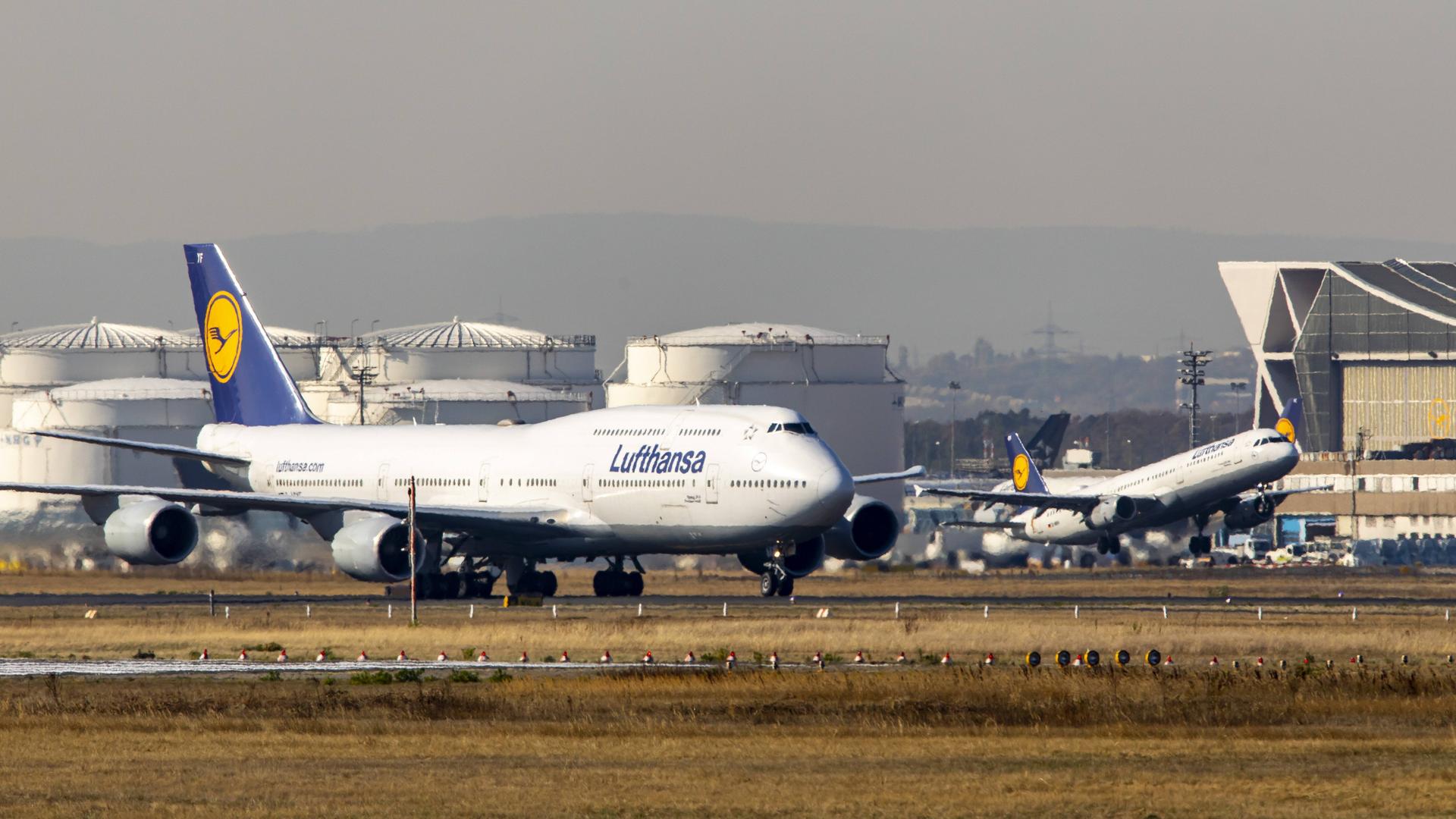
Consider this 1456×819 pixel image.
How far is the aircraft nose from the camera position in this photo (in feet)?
179

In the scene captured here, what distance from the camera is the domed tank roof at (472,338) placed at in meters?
122

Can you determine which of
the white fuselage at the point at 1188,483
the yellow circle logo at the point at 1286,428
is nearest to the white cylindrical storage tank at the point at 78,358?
the white fuselage at the point at 1188,483

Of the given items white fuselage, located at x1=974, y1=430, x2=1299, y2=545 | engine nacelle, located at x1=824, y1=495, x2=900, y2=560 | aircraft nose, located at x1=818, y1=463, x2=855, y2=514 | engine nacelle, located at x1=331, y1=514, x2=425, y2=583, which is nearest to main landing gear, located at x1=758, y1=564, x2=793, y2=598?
engine nacelle, located at x1=824, y1=495, x2=900, y2=560

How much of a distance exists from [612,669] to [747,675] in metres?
3.22

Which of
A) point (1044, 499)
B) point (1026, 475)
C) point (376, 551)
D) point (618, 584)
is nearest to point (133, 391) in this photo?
point (1026, 475)

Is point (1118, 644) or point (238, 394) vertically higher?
point (238, 394)

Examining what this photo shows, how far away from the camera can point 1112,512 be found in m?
85.2

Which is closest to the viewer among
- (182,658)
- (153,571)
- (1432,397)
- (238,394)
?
(182,658)

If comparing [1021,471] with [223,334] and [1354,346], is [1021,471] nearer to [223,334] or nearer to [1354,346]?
[223,334]

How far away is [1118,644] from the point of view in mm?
40250

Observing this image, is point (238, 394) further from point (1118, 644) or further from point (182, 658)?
point (1118, 644)

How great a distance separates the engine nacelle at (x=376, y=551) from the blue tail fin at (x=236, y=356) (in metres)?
A: 13.9

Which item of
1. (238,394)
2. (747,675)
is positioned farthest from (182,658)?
(238,394)

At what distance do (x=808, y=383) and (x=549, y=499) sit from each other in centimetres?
5686
